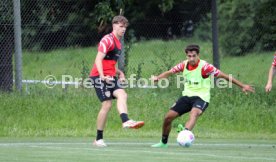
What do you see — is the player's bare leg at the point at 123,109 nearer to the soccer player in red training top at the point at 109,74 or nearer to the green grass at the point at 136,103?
the soccer player in red training top at the point at 109,74

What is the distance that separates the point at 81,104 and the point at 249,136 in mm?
4026

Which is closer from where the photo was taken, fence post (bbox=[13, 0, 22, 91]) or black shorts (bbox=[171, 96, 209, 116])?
black shorts (bbox=[171, 96, 209, 116])

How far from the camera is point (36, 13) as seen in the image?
20578mm

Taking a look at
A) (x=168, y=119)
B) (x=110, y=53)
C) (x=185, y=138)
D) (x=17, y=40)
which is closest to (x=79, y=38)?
(x=17, y=40)

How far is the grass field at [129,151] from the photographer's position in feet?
37.8

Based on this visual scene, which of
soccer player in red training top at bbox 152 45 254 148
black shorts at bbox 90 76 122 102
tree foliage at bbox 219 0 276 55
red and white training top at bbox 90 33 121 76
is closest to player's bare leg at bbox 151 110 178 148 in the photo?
soccer player in red training top at bbox 152 45 254 148

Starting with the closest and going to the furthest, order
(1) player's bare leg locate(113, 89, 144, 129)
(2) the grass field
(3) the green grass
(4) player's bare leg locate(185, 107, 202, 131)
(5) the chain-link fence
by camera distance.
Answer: (2) the grass field → (1) player's bare leg locate(113, 89, 144, 129) → (4) player's bare leg locate(185, 107, 202, 131) → (3) the green grass → (5) the chain-link fence

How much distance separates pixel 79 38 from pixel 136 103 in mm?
2226

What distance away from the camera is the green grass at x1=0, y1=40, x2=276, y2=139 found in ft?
61.7

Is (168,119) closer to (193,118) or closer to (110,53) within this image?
(193,118)

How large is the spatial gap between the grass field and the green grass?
2.03 m

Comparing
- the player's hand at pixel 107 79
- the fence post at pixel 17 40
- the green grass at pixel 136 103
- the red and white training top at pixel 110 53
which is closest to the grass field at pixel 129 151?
the player's hand at pixel 107 79

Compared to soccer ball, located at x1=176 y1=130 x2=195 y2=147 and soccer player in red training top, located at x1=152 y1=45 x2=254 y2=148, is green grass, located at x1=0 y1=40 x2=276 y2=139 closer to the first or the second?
soccer player in red training top, located at x1=152 y1=45 x2=254 y2=148

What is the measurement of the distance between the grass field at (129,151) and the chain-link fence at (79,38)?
442cm
